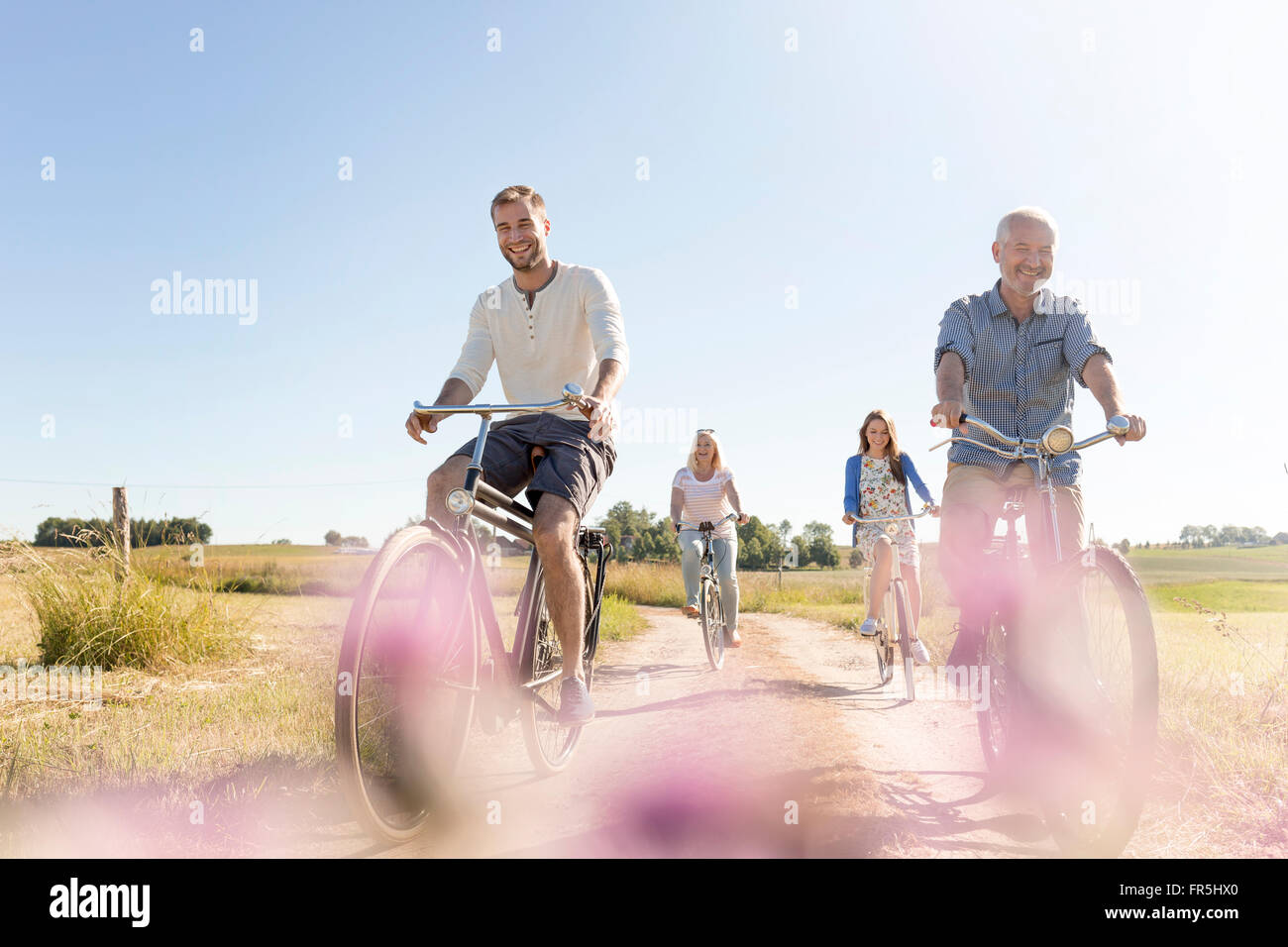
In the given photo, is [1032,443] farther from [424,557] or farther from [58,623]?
[58,623]

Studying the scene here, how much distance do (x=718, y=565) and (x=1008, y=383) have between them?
182 inches

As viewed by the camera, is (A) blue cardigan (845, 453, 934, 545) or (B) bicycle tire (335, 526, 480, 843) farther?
(A) blue cardigan (845, 453, 934, 545)

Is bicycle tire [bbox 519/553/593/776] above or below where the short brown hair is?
below

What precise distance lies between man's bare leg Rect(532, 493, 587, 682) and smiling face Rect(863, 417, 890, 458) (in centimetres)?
451

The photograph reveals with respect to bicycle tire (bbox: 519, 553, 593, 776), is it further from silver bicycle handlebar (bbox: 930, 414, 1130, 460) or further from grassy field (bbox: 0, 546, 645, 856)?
silver bicycle handlebar (bbox: 930, 414, 1130, 460)

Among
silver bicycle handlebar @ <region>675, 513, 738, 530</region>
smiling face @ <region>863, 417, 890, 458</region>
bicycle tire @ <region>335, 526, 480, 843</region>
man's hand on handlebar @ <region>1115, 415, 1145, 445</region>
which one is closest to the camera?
bicycle tire @ <region>335, 526, 480, 843</region>

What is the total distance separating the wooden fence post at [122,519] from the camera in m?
7.49

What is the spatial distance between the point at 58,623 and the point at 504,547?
5559mm

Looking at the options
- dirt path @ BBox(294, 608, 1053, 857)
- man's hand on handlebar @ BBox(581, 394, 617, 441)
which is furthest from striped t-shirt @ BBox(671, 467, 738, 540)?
man's hand on handlebar @ BBox(581, 394, 617, 441)

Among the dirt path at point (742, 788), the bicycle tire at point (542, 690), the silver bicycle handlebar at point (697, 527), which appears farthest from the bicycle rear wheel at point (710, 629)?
the bicycle tire at point (542, 690)

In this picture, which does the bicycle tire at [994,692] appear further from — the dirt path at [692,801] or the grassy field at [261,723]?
the grassy field at [261,723]

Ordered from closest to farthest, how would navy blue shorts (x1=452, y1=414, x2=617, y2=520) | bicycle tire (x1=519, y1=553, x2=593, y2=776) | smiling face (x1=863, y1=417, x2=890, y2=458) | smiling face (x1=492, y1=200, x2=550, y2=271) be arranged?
1. navy blue shorts (x1=452, y1=414, x2=617, y2=520)
2. bicycle tire (x1=519, y1=553, x2=593, y2=776)
3. smiling face (x1=492, y1=200, x2=550, y2=271)
4. smiling face (x1=863, y1=417, x2=890, y2=458)

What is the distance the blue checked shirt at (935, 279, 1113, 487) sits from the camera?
135 inches
